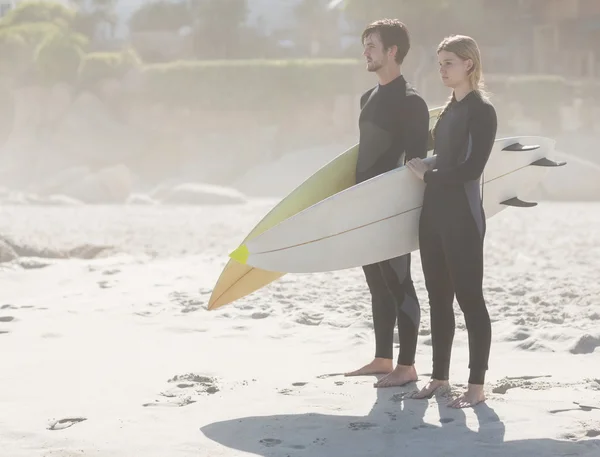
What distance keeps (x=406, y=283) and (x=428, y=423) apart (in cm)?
78

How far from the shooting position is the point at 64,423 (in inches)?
133

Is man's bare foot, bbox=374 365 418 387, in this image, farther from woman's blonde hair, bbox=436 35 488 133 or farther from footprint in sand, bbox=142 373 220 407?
woman's blonde hair, bbox=436 35 488 133

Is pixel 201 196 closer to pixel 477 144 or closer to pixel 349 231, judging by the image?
pixel 349 231

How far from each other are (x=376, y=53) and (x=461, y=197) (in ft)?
2.48

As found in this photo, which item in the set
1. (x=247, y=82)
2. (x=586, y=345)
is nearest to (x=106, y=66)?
(x=247, y=82)

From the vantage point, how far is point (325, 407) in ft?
11.6

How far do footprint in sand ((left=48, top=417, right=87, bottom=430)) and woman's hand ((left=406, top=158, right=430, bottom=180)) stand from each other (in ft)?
5.08

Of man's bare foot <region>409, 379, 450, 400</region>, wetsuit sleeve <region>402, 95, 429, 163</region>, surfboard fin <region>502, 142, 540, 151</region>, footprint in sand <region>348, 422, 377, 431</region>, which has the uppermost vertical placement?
wetsuit sleeve <region>402, 95, 429, 163</region>

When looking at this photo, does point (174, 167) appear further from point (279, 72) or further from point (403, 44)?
point (403, 44)

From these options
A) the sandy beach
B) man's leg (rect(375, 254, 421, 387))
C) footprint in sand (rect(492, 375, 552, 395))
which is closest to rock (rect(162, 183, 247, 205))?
the sandy beach

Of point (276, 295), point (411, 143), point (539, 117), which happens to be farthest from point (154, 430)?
point (539, 117)

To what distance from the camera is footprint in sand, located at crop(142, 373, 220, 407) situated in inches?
144

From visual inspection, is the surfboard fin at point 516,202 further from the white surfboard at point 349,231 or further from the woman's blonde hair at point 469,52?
the woman's blonde hair at point 469,52

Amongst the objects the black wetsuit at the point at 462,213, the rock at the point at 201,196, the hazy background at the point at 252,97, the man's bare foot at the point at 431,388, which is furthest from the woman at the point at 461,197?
the hazy background at the point at 252,97
